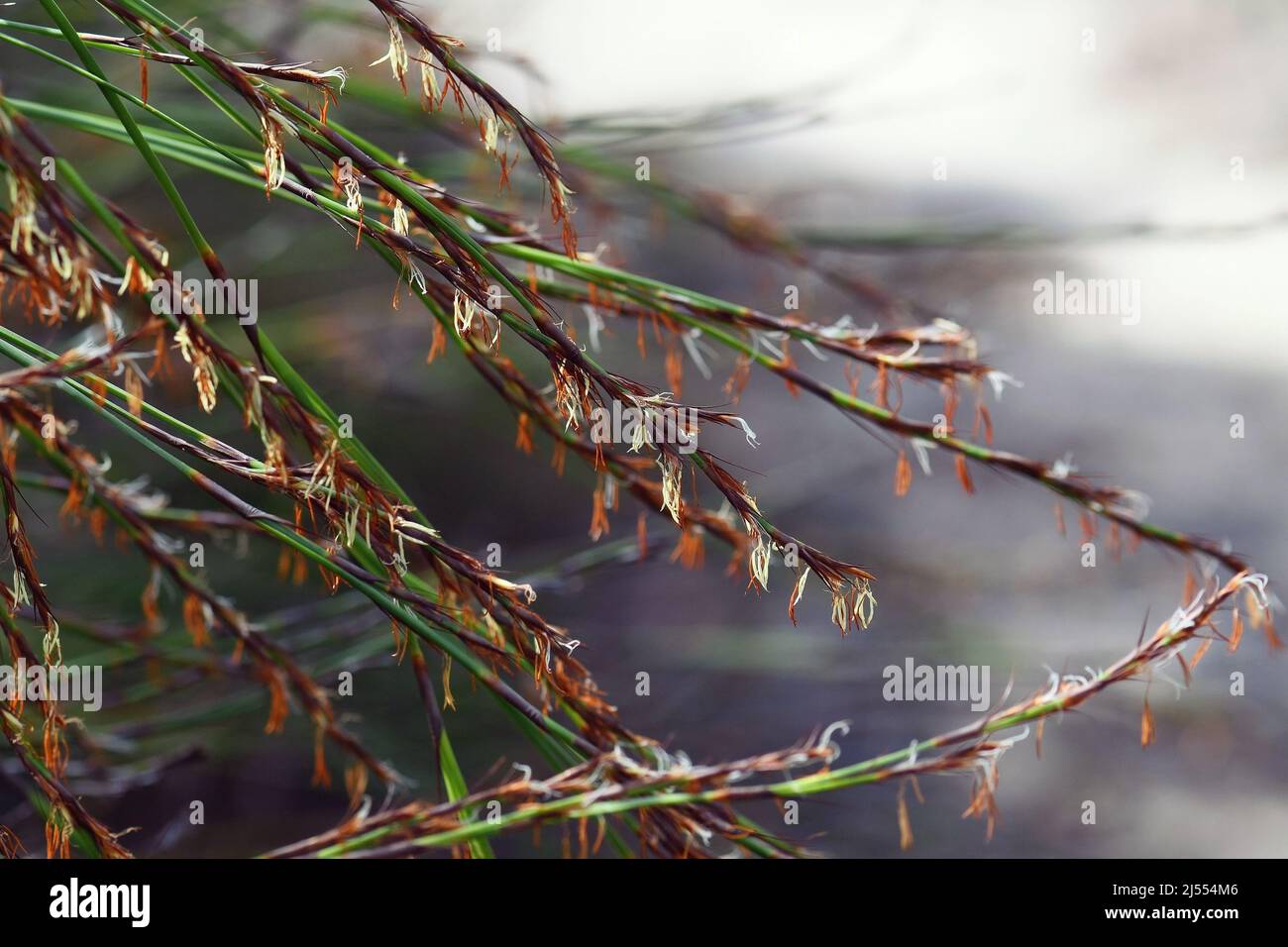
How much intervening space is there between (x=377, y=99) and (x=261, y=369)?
1.44 feet

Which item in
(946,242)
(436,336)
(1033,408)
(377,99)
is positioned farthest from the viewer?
(1033,408)

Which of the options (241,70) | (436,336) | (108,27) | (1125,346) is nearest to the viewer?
(241,70)

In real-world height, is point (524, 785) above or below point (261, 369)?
below

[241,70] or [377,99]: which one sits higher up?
[377,99]

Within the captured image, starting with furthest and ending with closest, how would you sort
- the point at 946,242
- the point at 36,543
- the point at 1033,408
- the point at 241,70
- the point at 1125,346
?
the point at 1125,346
the point at 1033,408
the point at 36,543
the point at 946,242
the point at 241,70

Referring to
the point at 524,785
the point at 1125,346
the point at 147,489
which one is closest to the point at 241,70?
the point at 524,785

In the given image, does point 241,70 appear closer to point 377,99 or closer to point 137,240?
point 137,240

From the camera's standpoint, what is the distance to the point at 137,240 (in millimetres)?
460

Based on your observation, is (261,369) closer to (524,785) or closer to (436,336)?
(436,336)

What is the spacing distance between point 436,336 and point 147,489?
40.9 inches
